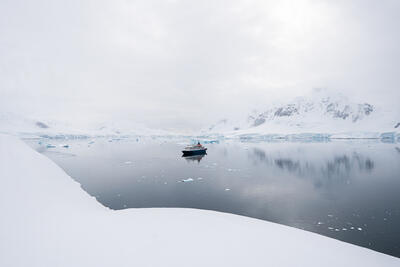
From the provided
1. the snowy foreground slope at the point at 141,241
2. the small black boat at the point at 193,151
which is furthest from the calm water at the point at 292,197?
the small black boat at the point at 193,151

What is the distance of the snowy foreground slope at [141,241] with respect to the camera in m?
4.86

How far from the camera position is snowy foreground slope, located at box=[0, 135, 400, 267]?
486 cm

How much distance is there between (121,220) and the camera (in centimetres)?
773

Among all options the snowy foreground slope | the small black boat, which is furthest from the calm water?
the small black boat

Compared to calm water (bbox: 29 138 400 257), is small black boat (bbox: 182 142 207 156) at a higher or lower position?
higher

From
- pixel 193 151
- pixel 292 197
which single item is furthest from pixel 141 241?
pixel 193 151

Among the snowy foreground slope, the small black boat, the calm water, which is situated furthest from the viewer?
the small black boat

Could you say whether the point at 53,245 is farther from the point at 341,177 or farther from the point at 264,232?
the point at 341,177

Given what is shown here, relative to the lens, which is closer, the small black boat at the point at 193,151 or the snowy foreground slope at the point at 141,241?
the snowy foreground slope at the point at 141,241

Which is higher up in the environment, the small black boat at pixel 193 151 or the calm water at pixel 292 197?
the small black boat at pixel 193 151

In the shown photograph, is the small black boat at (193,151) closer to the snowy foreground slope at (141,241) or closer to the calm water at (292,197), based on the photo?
the calm water at (292,197)

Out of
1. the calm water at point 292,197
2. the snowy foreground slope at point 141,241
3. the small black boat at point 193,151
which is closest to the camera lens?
the snowy foreground slope at point 141,241

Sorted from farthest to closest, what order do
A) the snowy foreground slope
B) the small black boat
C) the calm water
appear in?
the small black boat < the calm water < the snowy foreground slope

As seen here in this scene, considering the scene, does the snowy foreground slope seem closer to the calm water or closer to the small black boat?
the calm water
